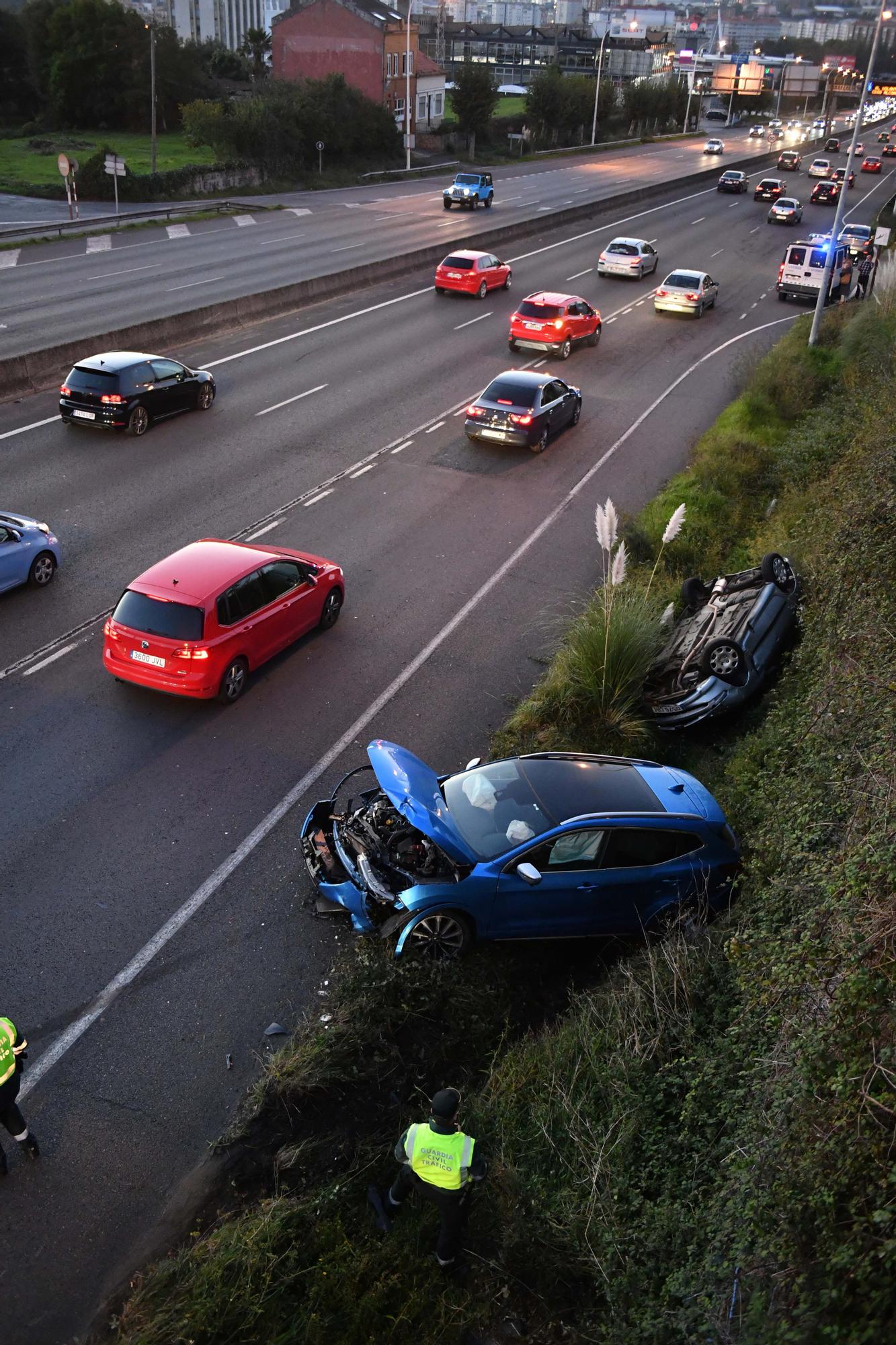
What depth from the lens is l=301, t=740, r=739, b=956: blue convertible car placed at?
26.9 feet

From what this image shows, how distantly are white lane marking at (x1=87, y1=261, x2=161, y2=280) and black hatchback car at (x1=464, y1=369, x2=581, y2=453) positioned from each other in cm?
1837

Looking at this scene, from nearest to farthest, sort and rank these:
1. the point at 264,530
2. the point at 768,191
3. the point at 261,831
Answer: the point at 261,831 → the point at 264,530 → the point at 768,191

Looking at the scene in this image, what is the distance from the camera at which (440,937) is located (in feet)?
26.9

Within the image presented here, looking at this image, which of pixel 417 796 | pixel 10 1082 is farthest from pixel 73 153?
pixel 10 1082

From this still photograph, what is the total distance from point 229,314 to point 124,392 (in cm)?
939

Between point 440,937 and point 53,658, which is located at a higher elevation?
point 440,937

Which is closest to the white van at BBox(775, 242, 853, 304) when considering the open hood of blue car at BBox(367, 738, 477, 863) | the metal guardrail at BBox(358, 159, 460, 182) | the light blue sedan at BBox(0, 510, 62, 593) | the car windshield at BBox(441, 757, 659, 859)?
the light blue sedan at BBox(0, 510, 62, 593)

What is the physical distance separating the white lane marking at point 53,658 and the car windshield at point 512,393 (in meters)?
10.8

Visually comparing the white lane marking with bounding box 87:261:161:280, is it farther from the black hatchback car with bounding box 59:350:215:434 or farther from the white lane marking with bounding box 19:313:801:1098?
the white lane marking with bounding box 19:313:801:1098

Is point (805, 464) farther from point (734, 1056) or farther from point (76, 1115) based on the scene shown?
point (76, 1115)

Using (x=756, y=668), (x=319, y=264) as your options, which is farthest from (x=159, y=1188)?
(x=319, y=264)

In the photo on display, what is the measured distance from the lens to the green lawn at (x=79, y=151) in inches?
2352

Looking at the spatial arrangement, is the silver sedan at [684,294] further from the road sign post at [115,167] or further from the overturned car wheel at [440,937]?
the overturned car wheel at [440,937]

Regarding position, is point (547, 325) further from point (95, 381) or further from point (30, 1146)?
point (30, 1146)
